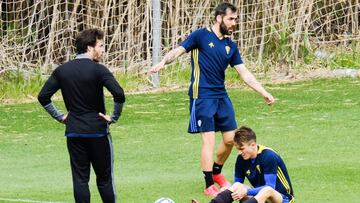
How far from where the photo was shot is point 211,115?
10.8 m

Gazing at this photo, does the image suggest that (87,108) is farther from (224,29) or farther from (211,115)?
(224,29)

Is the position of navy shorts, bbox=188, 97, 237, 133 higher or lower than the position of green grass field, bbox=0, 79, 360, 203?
higher

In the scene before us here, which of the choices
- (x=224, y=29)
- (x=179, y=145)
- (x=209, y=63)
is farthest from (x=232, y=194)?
(x=179, y=145)

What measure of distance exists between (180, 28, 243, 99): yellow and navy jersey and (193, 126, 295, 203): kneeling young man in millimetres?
1872

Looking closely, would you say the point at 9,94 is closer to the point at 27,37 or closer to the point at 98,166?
the point at 27,37

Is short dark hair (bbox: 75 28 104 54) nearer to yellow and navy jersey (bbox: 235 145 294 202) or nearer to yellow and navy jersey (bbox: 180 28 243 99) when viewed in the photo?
yellow and navy jersey (bbox: 235 145 294 202)

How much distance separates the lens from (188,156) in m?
13.3

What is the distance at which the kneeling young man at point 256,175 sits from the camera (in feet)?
29.0

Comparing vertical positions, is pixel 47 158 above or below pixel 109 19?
below

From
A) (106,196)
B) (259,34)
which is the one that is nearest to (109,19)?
(259,34)

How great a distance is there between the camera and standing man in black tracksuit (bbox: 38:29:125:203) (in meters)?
9.02

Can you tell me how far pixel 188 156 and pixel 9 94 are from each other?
6.99 meters

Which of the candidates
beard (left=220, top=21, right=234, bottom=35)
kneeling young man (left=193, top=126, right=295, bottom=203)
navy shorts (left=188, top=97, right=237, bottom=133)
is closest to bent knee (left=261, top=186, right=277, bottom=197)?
kneeling young man (left=193, top=126, right=295, bottom=203)

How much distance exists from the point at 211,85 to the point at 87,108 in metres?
2.12
